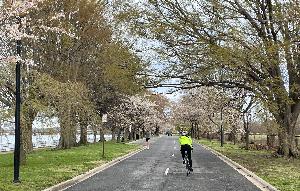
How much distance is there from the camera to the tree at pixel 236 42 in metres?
24.2

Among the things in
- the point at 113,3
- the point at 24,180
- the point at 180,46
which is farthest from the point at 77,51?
the point at 24,180

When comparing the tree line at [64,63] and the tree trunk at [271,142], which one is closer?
the tree line at [64,63]

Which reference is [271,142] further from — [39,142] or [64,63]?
[39,142]

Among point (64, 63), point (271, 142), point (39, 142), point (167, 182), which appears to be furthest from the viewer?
point (39, 142)

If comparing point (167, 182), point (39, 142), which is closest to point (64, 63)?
point (39, 142)

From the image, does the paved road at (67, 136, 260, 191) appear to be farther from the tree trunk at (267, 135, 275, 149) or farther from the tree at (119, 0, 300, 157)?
the tree trunk at (267, 135, 275, 149)

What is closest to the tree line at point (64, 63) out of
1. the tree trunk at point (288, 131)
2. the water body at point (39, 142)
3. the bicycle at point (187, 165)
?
the water body at point (39, 142)

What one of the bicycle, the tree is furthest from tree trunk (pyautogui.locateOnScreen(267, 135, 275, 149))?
the bicycle

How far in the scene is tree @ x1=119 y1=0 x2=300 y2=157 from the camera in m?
24.2

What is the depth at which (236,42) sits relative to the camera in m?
25.6

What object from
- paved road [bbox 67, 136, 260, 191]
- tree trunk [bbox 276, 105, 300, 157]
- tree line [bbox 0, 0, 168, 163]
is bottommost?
paved road [bbox 67, 136, 260, 191]

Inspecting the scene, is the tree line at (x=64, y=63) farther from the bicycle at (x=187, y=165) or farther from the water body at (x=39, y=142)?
the bicycle at (x=187, y=165)

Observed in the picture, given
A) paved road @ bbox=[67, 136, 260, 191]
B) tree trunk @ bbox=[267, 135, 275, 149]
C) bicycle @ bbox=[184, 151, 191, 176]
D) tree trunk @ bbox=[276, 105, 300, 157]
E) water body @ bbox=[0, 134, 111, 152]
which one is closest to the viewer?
paved road @ bbox=[67, 136, 260, 191]

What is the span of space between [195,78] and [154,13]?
17.2 feet
